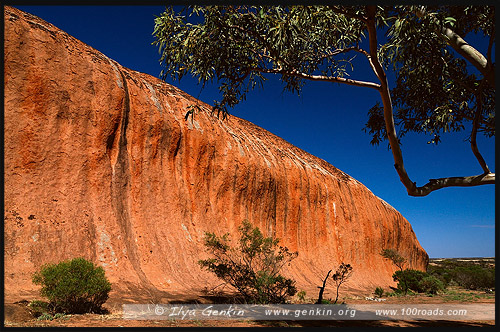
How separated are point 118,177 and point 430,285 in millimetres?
25192

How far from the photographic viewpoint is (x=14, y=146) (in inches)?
619

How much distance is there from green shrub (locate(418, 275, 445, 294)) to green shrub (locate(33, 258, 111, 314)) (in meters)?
26.4

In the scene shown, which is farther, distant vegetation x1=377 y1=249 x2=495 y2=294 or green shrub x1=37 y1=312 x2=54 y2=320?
distant vegetation x1=377 y1=249 x2=495 y2=294

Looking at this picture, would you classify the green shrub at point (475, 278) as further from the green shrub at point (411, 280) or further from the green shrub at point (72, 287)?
the green shrub at point (72, 287)

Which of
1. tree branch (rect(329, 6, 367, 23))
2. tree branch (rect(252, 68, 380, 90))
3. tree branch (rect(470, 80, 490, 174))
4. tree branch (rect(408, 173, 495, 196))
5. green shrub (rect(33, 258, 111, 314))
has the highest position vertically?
tree branch (rect(329, 6, 367, 23))

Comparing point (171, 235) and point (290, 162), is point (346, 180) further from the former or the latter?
point (171, 235)

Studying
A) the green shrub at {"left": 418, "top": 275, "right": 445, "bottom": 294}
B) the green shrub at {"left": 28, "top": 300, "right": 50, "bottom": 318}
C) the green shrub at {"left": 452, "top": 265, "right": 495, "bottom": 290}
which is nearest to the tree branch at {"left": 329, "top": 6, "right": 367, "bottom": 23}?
the green shrub at {"left": 28, "top": 300, "right": 50, "bottom": 318}

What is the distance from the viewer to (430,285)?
28.9 meters

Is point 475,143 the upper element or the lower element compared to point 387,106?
lower

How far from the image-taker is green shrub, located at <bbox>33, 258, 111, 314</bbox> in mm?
10148

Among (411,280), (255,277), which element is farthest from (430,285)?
(255,277)

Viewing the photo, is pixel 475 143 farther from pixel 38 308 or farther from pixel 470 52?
pixel 38 308

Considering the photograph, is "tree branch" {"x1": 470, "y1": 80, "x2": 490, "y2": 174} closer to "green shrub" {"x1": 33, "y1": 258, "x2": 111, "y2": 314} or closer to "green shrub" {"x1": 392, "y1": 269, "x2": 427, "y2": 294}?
"green shrub" {"x1": 33, "y1": 258, "x2": 111, "y2": 314}

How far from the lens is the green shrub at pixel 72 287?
10.1 metres
